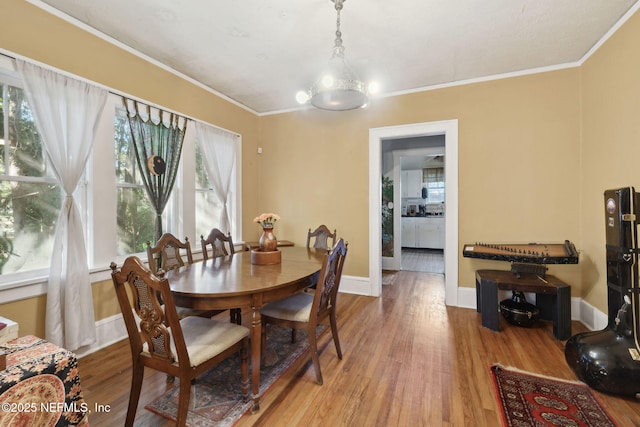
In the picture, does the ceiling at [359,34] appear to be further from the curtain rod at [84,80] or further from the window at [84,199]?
the window at [84,199]

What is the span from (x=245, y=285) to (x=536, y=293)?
2.88 metres

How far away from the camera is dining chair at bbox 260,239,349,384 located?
6.13 ft

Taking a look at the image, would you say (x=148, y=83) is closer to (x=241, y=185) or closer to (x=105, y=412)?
(x=241, y=185)

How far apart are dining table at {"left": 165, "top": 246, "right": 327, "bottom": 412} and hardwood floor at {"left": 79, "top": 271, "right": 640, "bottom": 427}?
416 mm

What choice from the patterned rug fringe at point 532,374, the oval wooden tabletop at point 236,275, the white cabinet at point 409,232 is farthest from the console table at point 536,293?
the white cabinet at point 409,232

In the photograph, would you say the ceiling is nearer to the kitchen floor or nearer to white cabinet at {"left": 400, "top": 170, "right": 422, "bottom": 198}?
the kitchen floor

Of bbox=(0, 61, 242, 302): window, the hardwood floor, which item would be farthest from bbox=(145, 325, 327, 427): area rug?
bbox=(0, 61, 242, 302): window

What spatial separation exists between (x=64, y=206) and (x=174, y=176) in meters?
1.03

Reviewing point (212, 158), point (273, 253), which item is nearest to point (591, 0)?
point (273, 253)

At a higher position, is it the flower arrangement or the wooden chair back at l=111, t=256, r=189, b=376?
the flower arrangement

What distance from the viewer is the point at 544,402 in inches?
66.6

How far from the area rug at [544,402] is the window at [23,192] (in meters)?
3.46

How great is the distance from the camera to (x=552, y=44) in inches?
102

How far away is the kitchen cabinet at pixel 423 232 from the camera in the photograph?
7.06 metres
